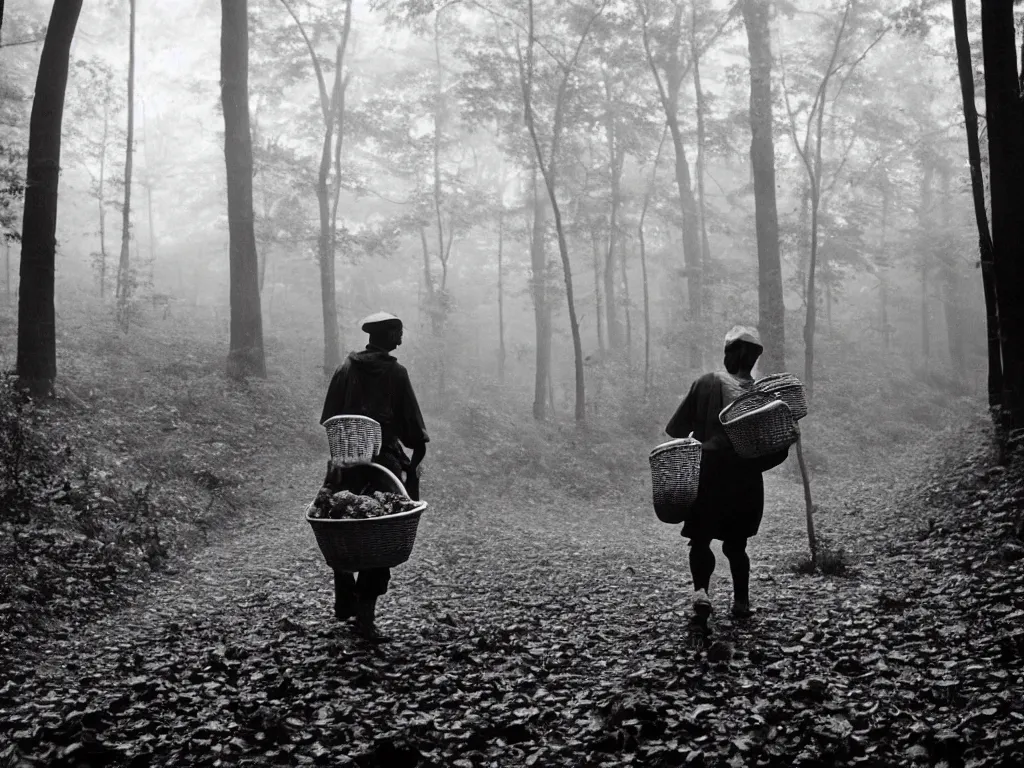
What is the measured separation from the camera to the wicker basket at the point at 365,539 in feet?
14.5

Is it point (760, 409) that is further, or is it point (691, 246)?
point (691, 246)

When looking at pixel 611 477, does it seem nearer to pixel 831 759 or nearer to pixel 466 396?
pixel 466 396

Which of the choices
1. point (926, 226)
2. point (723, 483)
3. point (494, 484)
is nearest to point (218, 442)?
point (494, 484)

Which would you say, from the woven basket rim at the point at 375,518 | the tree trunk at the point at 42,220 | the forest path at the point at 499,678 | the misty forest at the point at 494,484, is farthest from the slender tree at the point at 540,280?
the woven basket rim at the point at 375,518

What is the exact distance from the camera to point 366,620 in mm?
5133

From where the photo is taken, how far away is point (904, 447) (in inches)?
821

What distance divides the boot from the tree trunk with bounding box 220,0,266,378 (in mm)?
11817

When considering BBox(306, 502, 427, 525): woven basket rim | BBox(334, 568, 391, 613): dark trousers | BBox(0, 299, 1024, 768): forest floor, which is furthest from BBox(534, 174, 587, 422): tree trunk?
BBox(306, 502, 427, 525): woven basket rim

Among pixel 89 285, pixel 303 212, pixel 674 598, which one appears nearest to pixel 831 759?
pixel 674 598

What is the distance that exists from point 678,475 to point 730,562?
0.84 m

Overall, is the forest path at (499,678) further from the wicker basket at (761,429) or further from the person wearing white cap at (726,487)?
the wicker basket at (761,429)

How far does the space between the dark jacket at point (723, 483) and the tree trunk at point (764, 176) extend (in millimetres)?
11233

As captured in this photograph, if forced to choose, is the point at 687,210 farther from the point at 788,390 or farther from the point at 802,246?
the point at 788,390

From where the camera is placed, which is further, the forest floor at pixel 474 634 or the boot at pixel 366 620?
the boot at pixel 366 620
